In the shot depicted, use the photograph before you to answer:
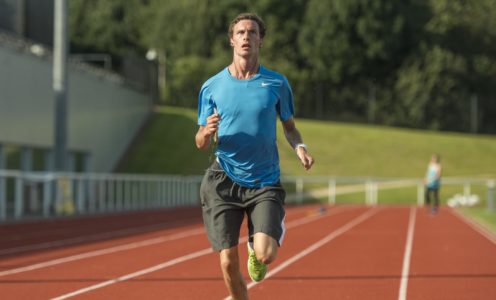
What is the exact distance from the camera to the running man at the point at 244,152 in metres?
5.42

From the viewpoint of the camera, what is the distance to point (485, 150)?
2018 inches

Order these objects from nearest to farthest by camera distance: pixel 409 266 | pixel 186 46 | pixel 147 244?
1. pixel 409 266
2. pixel 147 244
3. pixel 186 46

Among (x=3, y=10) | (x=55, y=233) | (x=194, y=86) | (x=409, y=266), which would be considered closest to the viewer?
(x=409, y=266)

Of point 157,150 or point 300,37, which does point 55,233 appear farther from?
point 300,37

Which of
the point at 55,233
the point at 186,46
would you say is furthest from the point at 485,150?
the point at 55,233

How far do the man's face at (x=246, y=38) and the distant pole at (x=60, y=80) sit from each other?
805 inches

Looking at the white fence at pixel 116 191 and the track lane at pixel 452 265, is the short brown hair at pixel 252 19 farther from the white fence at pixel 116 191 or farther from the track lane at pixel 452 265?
the white fence at pixel 116 191

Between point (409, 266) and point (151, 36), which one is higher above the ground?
point (151, 36)

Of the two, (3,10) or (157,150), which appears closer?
(3,10)

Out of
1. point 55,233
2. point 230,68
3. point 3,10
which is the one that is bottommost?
point 55,233

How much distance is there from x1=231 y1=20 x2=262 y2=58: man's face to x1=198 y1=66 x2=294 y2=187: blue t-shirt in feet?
0.53

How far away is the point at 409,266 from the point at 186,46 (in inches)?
2274

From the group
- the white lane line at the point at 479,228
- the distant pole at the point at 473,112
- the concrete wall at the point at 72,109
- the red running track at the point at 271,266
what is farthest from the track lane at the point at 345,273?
the distant pole at the point at 473,112

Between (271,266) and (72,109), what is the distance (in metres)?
22.2
